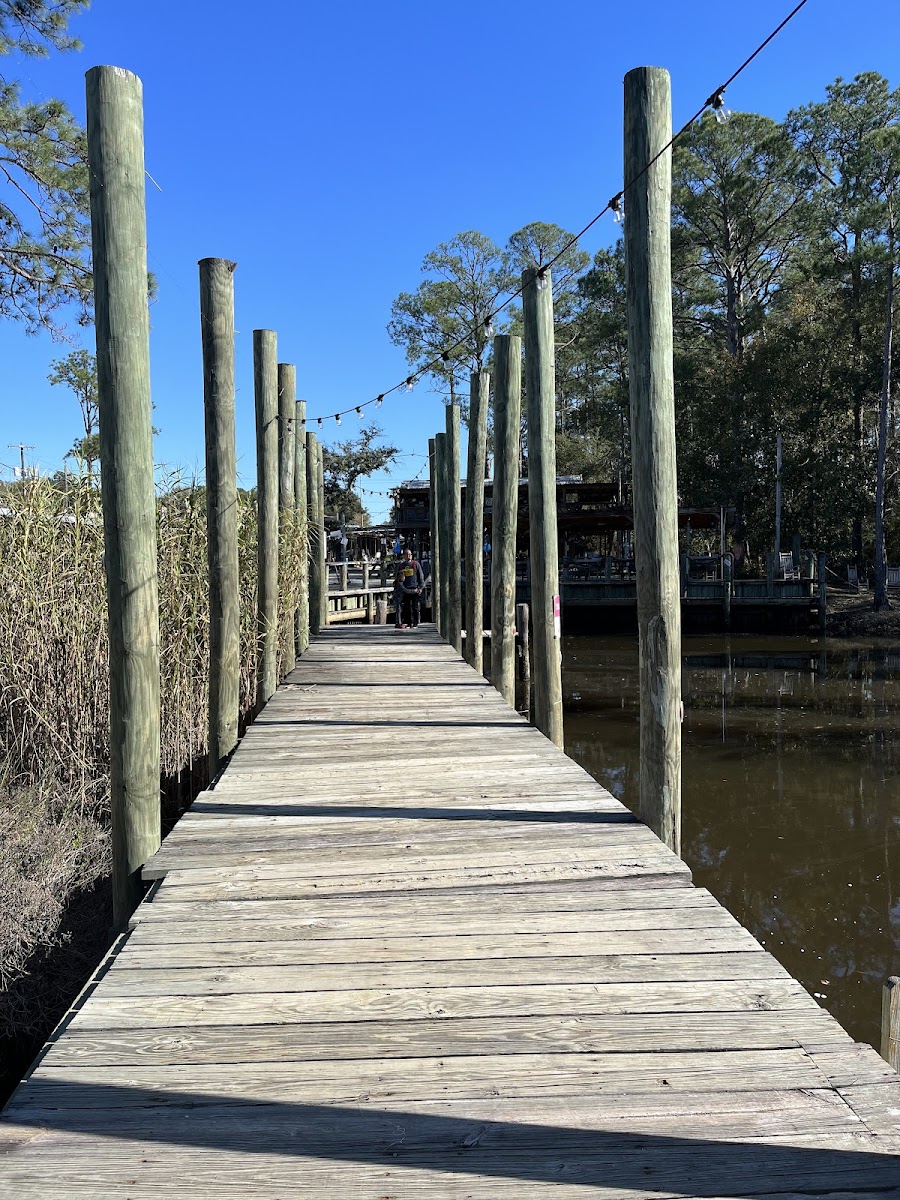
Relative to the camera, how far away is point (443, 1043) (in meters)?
2.31

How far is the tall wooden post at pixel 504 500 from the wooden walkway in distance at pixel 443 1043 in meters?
5.21

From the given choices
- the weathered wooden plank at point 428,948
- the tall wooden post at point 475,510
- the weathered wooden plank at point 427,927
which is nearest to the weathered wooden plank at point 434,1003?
the weathered wooden plank at point 428,948

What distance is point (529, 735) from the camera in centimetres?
623

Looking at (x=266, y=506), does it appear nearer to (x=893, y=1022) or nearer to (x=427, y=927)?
(x=427, y=927)

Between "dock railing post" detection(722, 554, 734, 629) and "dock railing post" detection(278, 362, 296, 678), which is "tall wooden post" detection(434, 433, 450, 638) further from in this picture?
"dock railing post" detection(722, 554, 734, 629)

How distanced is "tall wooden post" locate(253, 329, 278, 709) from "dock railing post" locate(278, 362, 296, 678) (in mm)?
1290

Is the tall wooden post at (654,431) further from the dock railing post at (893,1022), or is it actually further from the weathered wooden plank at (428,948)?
the dock railing post at (893,1022)

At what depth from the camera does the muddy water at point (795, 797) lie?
616cm

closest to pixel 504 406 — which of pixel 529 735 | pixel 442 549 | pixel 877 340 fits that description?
pixel 529 735

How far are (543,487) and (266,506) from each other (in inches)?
88.9

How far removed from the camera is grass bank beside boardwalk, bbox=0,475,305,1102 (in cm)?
413

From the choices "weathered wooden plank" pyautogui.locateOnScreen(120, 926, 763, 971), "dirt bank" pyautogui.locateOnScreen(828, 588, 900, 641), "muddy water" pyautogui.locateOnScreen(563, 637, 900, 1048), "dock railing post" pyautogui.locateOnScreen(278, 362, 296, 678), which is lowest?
"muddy water" pyautogui.locateOnScreen(563, 637, 900, 1048)

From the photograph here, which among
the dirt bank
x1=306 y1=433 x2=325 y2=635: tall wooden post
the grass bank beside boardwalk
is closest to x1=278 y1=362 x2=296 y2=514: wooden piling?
the grass bank beside boardwalk

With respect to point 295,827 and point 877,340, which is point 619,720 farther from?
point 877,340
